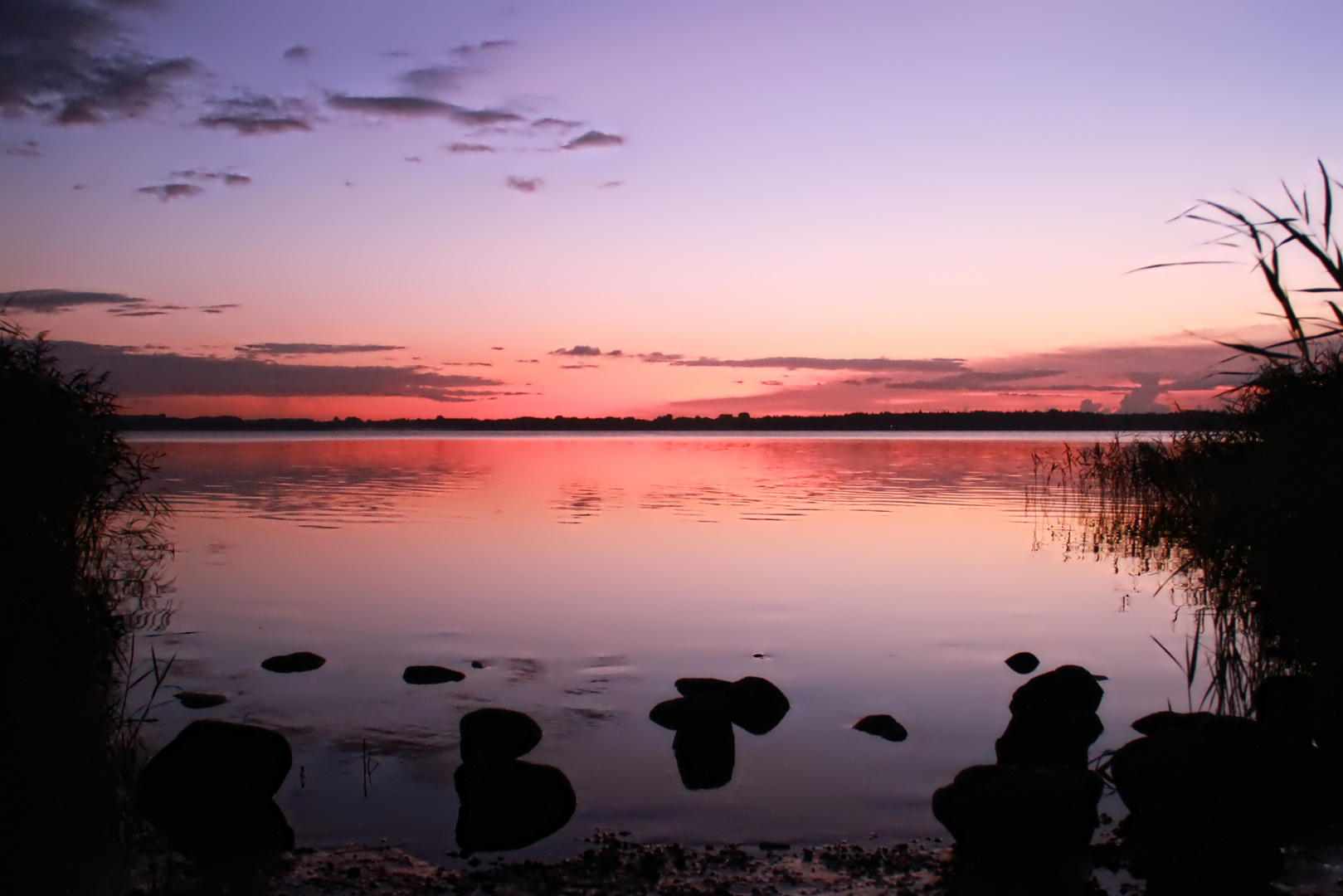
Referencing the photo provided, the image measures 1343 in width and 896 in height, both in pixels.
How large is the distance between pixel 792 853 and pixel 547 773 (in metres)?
2.57

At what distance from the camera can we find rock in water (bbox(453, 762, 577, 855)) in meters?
9.11

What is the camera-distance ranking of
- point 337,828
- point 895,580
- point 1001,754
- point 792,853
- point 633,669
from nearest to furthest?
1. point 792,853
2. point 337,828
3. point 1001,754
4. point 633,669
5. point 895,580

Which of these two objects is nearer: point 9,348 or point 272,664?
point 9,348

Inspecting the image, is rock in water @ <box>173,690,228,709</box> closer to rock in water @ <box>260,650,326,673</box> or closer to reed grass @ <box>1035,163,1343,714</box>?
rock in water @ <box>260,650,326,673</box>

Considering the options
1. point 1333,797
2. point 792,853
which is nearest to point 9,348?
point 792,853

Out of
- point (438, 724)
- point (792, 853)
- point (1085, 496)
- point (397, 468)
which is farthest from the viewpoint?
point (397, 468)

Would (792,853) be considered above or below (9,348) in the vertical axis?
below

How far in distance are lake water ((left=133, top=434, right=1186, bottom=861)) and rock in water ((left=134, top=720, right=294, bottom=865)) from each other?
1.17 feet

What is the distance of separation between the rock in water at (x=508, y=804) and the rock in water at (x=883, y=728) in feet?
14.7

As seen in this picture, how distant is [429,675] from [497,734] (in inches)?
147

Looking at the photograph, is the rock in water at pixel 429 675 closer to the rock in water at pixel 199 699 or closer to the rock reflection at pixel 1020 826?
the rock in water at pixel 199 699

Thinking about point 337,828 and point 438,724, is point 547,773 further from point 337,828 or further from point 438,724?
point 438,724

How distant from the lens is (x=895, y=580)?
2384 centimetres

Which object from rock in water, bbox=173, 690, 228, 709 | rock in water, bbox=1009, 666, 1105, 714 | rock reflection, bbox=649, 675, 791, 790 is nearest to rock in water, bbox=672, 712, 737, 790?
rock reflection, bbox=649, 675, 791, 790
